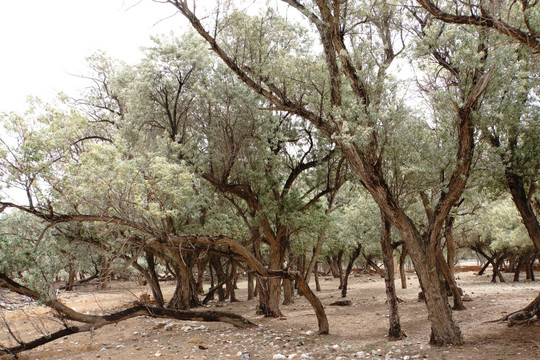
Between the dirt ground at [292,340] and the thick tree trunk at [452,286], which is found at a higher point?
the thick tree trunk at [452,286]

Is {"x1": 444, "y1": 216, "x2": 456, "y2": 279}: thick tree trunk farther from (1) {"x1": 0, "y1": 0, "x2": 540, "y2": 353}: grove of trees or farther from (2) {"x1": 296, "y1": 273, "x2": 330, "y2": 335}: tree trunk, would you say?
(2) {"x1": 296, "y1": 273, "x2": 330, "y2": 335}: tree trunk

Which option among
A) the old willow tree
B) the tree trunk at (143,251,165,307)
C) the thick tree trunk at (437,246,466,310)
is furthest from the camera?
the tree trunk at (143,251,165,307)

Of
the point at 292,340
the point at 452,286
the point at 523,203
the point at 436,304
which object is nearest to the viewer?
the point at 436,304

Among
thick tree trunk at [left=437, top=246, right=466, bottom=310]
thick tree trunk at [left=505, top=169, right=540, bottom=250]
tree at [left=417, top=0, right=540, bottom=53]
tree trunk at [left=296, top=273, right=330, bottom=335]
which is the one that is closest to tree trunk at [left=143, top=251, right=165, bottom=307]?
tree trunk at [left=296, top=273, right=330, bottom=335]

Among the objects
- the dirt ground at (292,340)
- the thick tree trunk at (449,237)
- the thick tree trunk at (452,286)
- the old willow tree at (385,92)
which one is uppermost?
the old willow tree at (385,92)

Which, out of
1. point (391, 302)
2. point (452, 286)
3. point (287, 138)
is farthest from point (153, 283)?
point (452, 286)

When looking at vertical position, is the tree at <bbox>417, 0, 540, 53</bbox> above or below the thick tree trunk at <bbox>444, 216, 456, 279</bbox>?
above

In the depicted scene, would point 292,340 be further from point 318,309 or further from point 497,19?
point 497,19

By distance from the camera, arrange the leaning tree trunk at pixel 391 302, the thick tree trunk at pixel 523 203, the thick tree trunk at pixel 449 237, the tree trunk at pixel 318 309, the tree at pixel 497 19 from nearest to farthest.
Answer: the tree at pixel 497 19 → the thick tree trunk at pixel 523 203 → the leaning tree trunk at pixel 391 302 → the tree trunk at pixel 318 309 → the thick tree trunk at pixel 449 237

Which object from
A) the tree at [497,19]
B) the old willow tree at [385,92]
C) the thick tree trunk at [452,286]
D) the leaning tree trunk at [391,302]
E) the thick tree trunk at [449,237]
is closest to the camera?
the tree at [497,19]

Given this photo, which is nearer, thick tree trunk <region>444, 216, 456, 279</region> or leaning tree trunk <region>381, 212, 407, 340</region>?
leaning tree trunk <region>381, 212, 407, 340</region>

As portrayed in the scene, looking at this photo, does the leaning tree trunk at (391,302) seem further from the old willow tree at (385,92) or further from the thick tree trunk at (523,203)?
the thick tree trunk at (523,203)

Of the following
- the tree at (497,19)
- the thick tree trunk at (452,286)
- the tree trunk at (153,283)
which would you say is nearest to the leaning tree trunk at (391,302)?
the thick tree trunk at (452,286)

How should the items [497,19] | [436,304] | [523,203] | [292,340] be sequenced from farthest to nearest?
[292,340] → [523,203] → [436,304] → [497,19]
